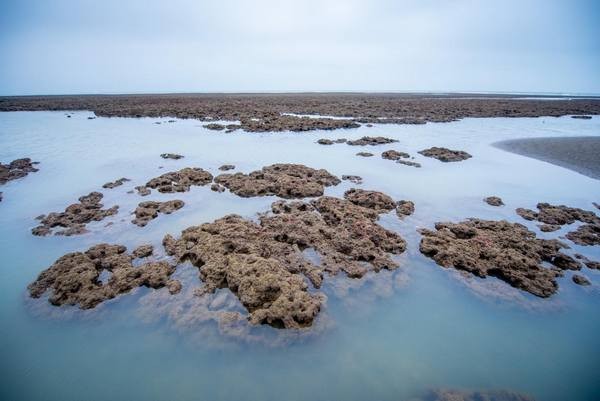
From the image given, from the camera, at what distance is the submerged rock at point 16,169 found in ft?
40.3

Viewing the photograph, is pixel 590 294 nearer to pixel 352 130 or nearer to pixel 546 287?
pixel 546 287

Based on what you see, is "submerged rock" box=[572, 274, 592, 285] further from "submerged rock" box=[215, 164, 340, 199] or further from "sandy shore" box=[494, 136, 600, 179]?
"sandy shore" box=[494, 136, 600, 179]

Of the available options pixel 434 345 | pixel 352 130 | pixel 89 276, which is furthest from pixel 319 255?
pixel 352 130

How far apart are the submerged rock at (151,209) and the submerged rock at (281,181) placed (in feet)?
6.96

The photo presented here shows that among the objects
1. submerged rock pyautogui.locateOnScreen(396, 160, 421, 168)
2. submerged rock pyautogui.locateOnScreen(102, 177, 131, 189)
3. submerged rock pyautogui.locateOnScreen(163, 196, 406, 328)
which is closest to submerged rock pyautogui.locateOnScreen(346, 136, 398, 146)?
submerged rock pyautogui.locateOnScreen(396, 160, 421, 168)

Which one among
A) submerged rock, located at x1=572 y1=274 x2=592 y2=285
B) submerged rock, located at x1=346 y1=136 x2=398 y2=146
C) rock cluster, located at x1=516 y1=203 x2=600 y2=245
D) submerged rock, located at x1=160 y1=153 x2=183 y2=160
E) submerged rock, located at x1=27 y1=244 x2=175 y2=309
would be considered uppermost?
submerged rock, located at x1=346 y1=136 x2=398 y2=146

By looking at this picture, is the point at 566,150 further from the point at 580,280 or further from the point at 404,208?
the point at 580,280

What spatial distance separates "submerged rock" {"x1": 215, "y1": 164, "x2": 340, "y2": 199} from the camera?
10414 millimetres

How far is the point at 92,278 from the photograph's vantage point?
223 inches

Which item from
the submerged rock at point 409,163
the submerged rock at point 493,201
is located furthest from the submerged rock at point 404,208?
the submerged rock at point 409,163

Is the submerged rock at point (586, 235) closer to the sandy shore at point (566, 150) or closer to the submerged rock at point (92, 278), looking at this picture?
the sandy shore at point (566, 150)

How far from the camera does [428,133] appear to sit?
24.6 m

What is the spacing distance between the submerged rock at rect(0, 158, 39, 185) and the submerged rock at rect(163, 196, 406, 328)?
10.4 m

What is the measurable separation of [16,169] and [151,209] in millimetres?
9730
